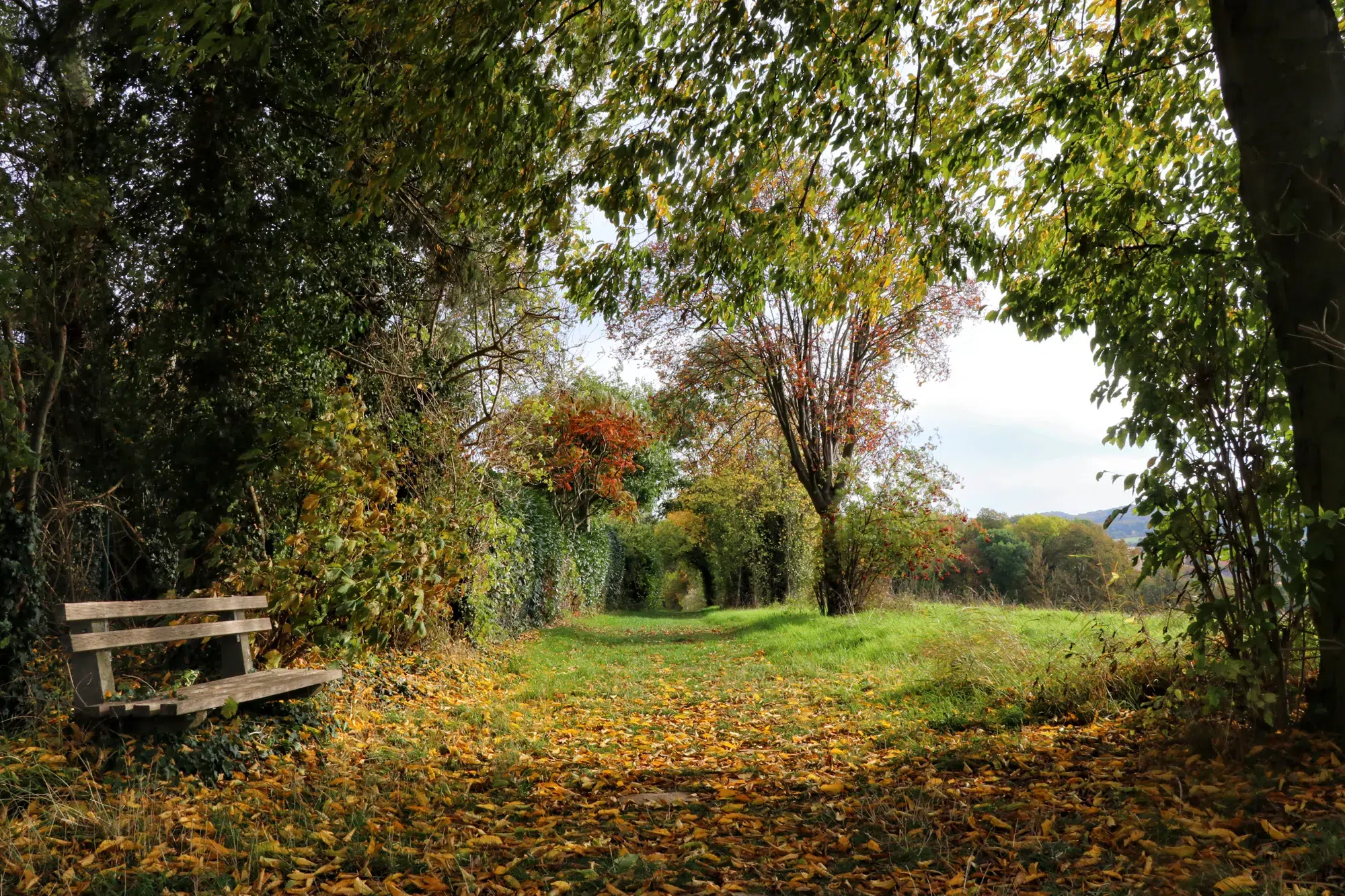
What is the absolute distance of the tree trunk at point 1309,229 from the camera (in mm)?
3824

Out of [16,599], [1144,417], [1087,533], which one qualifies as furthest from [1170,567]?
[1087,533]

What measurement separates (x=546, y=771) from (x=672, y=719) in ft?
6.46

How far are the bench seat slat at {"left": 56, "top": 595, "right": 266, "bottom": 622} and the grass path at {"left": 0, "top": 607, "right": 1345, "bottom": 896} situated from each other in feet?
2.33

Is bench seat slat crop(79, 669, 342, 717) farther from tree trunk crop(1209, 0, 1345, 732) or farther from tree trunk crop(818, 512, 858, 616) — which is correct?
tree trunk crop(818, 512, 858, 616)

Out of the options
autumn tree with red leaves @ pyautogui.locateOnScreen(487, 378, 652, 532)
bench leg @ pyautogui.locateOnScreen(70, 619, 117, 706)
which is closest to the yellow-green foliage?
bench leg @ pyautogui.locateOnScreen(70, 619, 117, 706)

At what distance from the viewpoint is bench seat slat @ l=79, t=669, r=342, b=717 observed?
4.03 m

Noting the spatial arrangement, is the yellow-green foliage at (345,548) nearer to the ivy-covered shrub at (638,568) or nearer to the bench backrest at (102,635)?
the bench backrest at (102,635)

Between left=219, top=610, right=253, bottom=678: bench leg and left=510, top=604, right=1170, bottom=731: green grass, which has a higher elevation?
left=219, top=610, right=253, bottom=678: bench leg

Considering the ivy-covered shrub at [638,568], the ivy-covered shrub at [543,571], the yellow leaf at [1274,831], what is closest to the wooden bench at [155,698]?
the ivy-covered shrub at [543,571]

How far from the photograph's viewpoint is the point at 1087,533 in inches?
1369

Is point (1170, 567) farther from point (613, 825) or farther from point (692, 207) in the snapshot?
point (692, 207)

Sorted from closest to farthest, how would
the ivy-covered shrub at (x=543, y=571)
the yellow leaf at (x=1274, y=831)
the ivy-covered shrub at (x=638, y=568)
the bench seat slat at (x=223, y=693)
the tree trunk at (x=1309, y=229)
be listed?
the yellow leaf at (x=1274, y=831) → the tree trunk at (x=1309, y=229) → the bench seat slat at (x=223, y=693) → the ivy-covered shrub at (x=543, y=571) → the ivy-covered shrub at (x=638, y=568)

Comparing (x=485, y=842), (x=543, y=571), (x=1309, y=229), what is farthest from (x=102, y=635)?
(x=543, y=571)

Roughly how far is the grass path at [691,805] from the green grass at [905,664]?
0.23 ft
